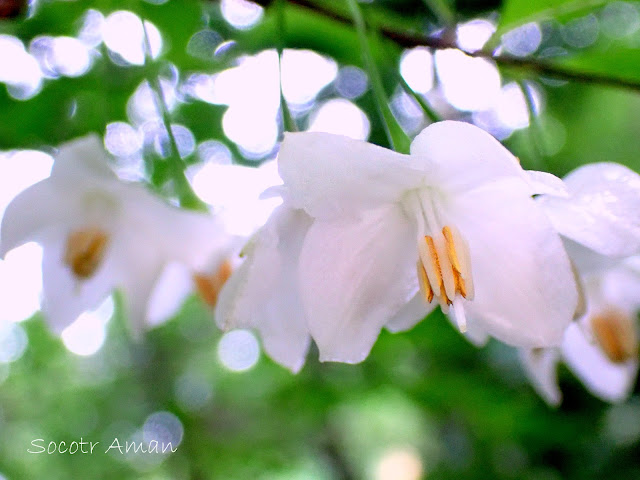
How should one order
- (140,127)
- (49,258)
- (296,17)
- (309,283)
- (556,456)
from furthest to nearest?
1. (556,456)
2. (140,127)
3. (296,17)
4. (49,258)
5. (309,283)

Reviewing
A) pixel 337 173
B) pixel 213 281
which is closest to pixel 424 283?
pixel 337 173

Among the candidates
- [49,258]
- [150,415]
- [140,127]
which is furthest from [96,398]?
[49,258]

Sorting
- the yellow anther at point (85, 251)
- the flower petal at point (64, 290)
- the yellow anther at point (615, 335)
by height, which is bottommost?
the yellow anther at point (615, 335)

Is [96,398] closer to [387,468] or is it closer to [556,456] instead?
[387,468]

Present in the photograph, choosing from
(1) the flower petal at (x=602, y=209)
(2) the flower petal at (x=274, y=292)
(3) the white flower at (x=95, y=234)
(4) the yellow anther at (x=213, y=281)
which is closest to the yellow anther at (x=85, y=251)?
(3) the white flower at (x=95, y=234)

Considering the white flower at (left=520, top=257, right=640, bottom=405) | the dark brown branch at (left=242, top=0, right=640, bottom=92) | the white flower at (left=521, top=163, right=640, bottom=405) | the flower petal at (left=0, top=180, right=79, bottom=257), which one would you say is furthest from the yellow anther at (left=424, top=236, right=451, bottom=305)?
the flower petal at (left=0, top=180, right=79, bottom=257)

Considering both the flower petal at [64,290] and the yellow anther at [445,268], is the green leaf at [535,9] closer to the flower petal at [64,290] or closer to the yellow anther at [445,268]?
the yellow anther at [445,268]
